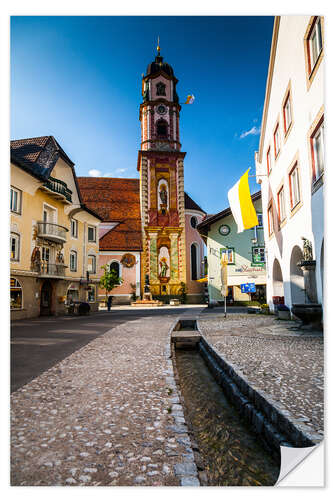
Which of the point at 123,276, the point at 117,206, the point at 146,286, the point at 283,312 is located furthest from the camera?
the point at 117,206

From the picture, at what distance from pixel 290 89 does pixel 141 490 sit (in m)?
7.18

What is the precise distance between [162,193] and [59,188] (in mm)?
20185

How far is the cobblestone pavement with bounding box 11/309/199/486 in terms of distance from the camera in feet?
6.11

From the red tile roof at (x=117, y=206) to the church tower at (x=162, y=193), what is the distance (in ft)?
4.86

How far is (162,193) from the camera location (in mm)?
33344

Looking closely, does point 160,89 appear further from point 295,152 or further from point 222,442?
point 222,442

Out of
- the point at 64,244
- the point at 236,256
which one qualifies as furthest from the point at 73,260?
the point at 236,256

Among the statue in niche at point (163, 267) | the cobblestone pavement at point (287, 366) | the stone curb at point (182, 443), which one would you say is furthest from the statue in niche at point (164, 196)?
the stone curb at point (182, 443)

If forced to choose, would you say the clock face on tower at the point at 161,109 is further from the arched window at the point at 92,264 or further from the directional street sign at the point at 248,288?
the directional street sign at the point at 248,288

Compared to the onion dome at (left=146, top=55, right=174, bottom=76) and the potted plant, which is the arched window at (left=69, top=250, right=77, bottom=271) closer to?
the potted plant

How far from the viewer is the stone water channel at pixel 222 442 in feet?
7.42

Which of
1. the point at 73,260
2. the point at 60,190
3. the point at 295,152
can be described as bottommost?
the point at 73,260
